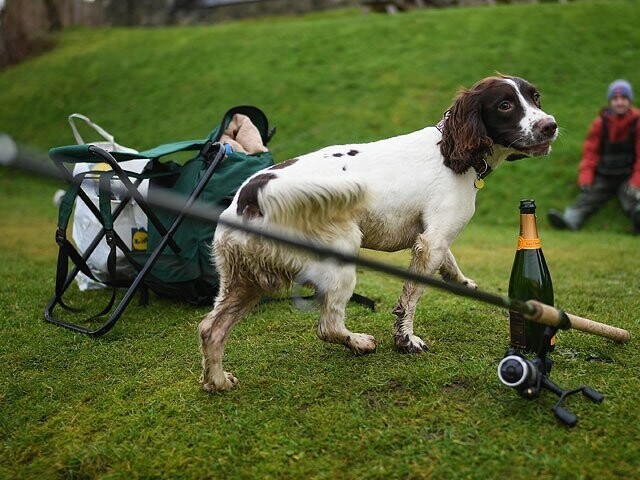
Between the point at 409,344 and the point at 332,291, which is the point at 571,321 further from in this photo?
the point at 332,291

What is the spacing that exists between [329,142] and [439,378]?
8.29 metres

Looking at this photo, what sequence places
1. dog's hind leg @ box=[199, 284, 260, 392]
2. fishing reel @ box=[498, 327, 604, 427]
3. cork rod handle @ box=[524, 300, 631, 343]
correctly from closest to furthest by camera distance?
1. cork rod handle @ box=[524, 300, 631, 343]
2. fishing reel @ box=[498, 327, 604, 427]
3. dog's hind leg @ box=[199, 284, 260, 392]

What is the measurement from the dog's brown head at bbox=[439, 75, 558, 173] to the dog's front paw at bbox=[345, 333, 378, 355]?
95cm

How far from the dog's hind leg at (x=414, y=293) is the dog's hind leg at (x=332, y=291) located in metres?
0.38

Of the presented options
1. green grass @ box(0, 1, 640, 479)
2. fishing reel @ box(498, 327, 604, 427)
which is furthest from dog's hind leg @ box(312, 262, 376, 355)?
fishing reel @ box(498, 327, 604, 427)

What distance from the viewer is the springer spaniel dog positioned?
2508mm

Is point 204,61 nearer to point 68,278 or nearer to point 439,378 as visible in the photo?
point 68,278

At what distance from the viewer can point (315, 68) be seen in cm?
1328

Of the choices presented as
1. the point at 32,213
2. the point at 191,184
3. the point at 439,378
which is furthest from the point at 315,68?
the point at 439,378

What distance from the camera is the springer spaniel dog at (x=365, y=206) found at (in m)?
2.51

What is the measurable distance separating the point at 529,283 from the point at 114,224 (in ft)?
8.85

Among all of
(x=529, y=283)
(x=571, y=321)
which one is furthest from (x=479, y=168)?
(x=571, y=321)

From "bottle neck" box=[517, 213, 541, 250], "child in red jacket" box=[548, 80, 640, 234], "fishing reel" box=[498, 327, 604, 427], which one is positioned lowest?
"child in red jacket" box=[548, 80, 640, 234]

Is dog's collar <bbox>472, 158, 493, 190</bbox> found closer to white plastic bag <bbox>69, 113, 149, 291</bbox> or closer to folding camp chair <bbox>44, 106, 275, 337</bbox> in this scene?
folding camp chair <bbox>44, 106, 275, 337</bbox>
